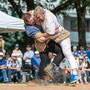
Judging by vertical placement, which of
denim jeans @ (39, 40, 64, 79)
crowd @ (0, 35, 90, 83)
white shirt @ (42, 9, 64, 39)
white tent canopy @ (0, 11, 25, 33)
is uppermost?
white shirt @ (42, 9, 64, 39)

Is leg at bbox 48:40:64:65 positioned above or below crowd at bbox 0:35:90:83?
above

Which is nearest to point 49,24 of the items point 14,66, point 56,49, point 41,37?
point 41,37

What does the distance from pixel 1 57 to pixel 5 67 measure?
0.42 meters

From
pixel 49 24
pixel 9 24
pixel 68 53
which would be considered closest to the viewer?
pixel 49 24

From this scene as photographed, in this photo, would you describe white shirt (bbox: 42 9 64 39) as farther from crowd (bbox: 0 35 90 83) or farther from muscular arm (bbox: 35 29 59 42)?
crowd (bbox: 0 35 90 83)

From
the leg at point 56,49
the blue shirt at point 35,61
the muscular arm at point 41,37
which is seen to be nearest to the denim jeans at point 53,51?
the leg at point 56,49

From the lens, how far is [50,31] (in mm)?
7320

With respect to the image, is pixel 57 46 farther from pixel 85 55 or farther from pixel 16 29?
pixel 85 55

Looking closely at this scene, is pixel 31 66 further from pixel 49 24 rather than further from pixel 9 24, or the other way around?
pixel 49 24

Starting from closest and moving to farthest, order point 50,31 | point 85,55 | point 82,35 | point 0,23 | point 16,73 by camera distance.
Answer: point 50,31, point 0,23, point 16,73, point 85,55, point 82,35

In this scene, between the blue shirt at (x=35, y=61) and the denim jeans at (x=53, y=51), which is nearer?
the denim jeans at (x=53, y=51)

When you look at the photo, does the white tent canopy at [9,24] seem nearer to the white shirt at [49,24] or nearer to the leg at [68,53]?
the leg at [68,53]

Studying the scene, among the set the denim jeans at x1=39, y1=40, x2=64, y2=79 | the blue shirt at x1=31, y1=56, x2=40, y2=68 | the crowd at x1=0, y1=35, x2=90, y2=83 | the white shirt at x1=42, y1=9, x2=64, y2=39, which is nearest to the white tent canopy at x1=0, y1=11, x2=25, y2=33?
the crowd at x1=0, y1=35, x2=90, y2=83

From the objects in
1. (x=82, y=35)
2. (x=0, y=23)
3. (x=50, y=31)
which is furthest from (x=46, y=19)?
(x=82, y=35)
